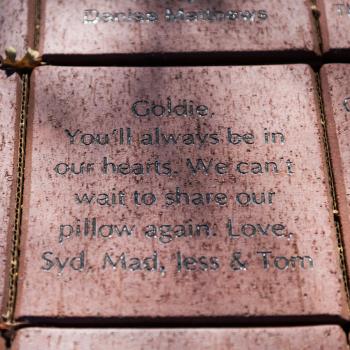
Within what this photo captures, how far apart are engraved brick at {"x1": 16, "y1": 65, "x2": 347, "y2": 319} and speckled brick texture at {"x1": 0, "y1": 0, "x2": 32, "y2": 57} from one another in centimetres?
12

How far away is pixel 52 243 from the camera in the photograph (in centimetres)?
154

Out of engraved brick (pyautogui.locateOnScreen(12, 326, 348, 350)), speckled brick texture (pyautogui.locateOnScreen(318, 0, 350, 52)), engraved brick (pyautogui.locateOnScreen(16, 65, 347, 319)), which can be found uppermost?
speckled brick texture (pyautogui.locateOnScreen(318, 0, 350, 52))

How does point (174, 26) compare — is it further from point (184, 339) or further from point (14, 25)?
point (184, 339)

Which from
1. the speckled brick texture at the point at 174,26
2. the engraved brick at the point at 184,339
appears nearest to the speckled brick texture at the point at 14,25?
the speckled brick texture at the point at 174,26

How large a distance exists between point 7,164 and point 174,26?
0.60 meters

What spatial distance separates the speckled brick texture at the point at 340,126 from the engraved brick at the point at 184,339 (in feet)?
0.66

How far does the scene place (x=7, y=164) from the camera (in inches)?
65.1

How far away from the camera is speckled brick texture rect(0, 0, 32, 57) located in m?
1.81

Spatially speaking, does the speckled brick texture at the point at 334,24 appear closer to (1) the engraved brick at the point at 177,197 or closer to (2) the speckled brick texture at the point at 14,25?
(1) the engraved brick at the point at 177,197

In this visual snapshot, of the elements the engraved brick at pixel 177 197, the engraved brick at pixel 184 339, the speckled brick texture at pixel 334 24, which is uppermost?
the speckled brick texture at pixel 334 24


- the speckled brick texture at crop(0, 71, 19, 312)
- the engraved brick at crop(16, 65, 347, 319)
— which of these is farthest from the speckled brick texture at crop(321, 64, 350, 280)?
the speckled brick texture at crop(0, 71, 19, 312)

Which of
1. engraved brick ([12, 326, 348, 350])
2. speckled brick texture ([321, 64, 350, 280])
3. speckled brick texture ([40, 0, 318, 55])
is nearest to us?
engraved brick ([12, 326, 348, 350])

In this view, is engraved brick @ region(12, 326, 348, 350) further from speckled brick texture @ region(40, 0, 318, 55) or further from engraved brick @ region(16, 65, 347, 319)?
speckled brick texture @ region(40, 0, 318, 55)

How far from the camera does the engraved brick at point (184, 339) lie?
1459 millimetres
